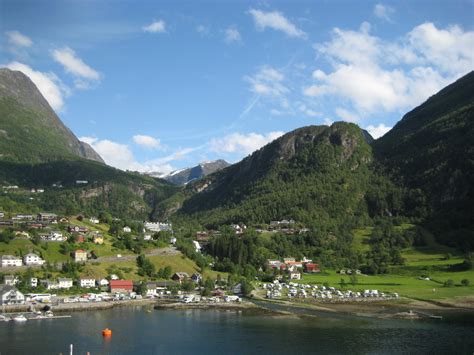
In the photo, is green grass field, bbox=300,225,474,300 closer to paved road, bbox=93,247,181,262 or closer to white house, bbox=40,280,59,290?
paved road, bbox=93,247,181,262

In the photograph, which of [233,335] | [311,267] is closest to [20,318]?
[233,335]

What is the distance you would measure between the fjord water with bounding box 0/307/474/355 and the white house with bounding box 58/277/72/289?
782 inches

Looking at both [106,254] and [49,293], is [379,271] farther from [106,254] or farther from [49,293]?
[49,293]

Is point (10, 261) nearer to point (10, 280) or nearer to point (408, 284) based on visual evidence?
point (10, 280)

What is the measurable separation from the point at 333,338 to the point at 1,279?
243ft

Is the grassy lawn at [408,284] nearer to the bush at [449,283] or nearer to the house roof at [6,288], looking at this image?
the bush at [449,283]

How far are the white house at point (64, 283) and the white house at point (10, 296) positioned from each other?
40.9 ft

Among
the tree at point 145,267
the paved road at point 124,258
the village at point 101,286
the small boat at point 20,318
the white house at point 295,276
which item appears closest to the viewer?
the small boat at point 20,318

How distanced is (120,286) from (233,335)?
4939 cm

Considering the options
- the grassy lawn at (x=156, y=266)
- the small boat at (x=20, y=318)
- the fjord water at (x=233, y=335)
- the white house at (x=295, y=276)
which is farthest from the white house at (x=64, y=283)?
the white house at (x=295, y=276)

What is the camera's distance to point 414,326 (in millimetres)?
90312

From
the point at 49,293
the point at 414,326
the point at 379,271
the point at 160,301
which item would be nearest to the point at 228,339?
the point at 414,326

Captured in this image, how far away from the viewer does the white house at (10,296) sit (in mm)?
104688

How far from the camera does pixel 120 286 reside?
406ft
